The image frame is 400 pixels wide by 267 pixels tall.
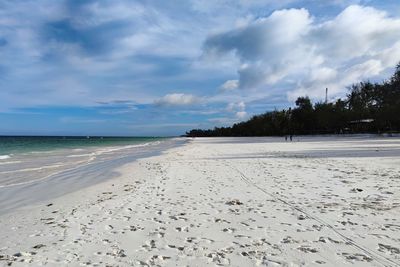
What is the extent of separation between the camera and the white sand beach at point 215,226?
4.62 metres

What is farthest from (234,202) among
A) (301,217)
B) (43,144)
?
(43,144)

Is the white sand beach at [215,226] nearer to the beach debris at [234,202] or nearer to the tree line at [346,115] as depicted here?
the beach debris at [234,202]

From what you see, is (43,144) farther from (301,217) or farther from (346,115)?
(301,217)

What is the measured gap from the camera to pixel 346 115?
71.0 meters

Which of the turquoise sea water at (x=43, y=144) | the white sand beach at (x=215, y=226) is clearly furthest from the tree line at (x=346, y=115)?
the white sand beach at (x=215, y=226)

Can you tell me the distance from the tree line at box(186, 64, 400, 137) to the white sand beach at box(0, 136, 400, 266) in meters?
51.7

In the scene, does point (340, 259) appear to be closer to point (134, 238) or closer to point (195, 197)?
point (134, 238)

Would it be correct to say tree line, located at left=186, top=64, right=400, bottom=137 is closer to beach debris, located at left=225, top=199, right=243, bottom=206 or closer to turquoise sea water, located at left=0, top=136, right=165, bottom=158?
turquoise sea water, located at left=0, top=136, right=165, bottom=158

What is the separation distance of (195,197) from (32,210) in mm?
3870

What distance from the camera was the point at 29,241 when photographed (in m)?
5.51

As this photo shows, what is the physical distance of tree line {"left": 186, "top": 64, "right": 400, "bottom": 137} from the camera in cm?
5731

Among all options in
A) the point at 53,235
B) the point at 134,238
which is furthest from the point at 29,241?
the point at 134,238

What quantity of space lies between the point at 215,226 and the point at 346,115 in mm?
71630

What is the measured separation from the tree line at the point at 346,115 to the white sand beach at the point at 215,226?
5170 cm
